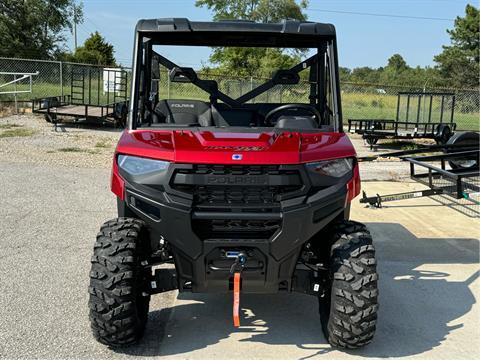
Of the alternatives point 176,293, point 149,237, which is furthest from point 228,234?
point 176,293

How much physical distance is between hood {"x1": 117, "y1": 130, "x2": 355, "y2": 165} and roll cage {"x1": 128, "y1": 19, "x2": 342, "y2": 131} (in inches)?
17.1

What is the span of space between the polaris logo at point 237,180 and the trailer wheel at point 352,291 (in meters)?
0.74

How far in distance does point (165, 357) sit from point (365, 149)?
13846 millimetres

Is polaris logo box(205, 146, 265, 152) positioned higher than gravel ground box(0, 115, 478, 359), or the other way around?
polaris logo box(205, 146, 265, 152)

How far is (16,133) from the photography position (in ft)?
50.8

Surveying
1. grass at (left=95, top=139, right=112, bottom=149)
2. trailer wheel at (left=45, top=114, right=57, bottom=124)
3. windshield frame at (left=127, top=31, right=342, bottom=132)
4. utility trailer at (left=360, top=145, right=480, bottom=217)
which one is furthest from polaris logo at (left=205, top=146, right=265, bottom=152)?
trailer wheel at (left=45, top=114, right=57, bottom=124)

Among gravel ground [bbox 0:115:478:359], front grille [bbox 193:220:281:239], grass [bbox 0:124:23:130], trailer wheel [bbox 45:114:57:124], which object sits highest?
trailer wheel [bbox 45:114:57:124]

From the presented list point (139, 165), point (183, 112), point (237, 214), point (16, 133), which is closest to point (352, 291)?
point (237, 214)

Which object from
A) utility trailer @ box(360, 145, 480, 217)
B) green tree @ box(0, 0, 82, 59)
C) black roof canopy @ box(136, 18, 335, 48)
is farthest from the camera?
green tree @ box(0, 0, 82, 59)

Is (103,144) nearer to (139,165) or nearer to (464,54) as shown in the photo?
(139,165)

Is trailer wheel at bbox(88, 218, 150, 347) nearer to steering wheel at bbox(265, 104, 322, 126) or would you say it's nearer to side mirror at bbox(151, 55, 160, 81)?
side mirror at bbox(151, 55, 160, 81)

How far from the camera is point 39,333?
152 inches

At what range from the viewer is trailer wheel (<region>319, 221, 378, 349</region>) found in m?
3.50

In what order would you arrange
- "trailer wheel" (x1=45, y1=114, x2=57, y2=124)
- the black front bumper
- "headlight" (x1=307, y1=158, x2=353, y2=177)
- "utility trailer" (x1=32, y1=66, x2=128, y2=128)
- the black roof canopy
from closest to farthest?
1. the black front bumper
2. "headlight" (x1=307, y1=158, x2=353, y2=177)
3. the black roof canopy
4. "trailer wheel" (x1=45, y1=114, x2=57, y2=124)
5. "utility trailer" (x1=32, y1=66, x2=128, y2=128)
